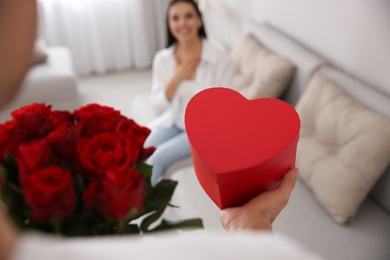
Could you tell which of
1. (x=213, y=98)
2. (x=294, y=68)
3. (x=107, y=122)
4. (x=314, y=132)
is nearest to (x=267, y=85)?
(x=294, y=68)

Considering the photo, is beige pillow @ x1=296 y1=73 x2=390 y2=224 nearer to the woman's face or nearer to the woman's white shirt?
the woman's white shirt

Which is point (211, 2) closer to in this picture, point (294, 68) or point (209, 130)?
point (294, 68)

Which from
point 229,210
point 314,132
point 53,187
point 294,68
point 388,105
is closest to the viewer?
point 53,187

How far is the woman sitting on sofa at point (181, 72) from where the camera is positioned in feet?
8.45

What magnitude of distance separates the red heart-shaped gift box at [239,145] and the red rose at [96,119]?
286 millimetres

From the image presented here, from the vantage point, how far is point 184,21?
2662 millimetres

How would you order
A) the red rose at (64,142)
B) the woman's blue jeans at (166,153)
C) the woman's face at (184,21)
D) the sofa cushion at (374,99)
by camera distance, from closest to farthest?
the red rose at (64,142), the sofa cushion at (374,99), the woman's blue jeans at (166,153), the woman's face at (184,21)

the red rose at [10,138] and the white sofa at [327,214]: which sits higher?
the red rose at [10,138]

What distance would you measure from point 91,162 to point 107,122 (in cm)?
12

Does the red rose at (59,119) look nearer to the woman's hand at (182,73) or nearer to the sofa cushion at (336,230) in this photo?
the sofa cushion at (336,230)

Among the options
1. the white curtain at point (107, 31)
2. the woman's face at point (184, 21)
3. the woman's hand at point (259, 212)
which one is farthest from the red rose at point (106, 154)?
the white curtain at point (107, 31)

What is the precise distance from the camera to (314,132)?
2131 mm

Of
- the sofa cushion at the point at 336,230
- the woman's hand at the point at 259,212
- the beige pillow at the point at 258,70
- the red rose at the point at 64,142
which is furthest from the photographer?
the beige pillow at the point at 258,70

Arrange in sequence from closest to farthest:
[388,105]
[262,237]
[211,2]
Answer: [262,237], [388,105], [211,2]
